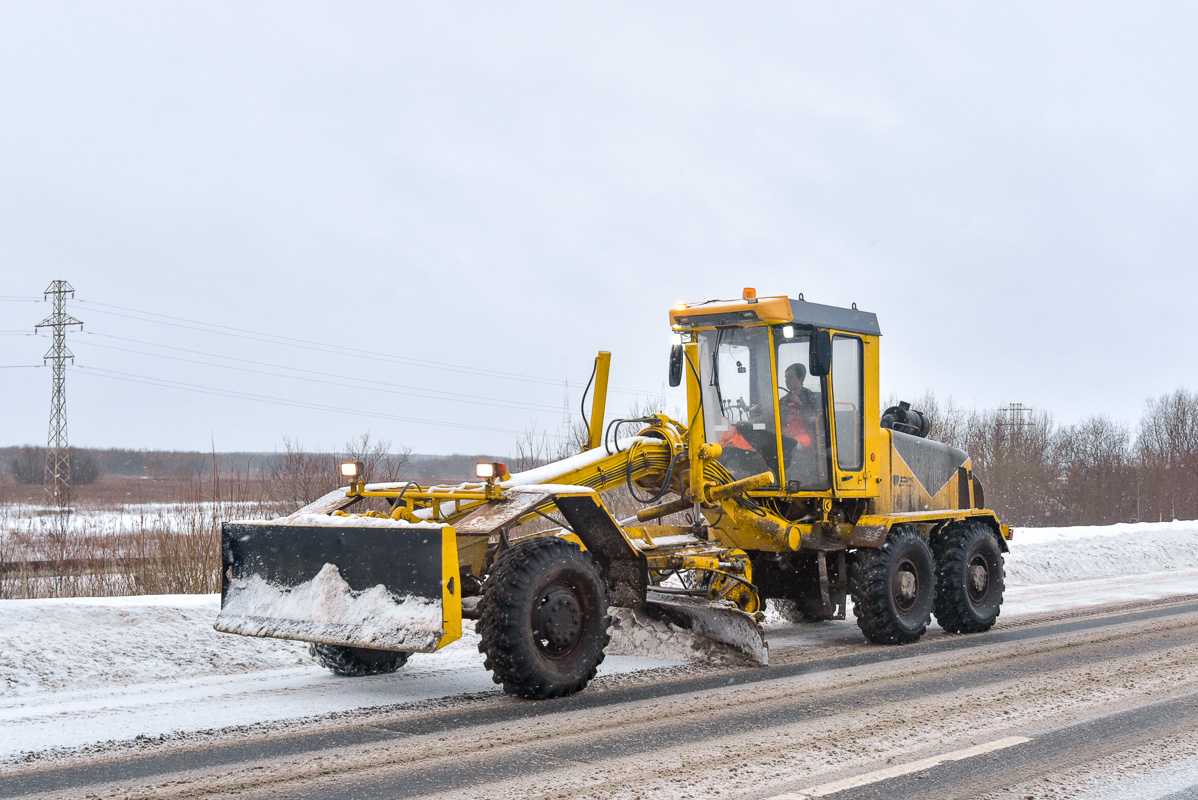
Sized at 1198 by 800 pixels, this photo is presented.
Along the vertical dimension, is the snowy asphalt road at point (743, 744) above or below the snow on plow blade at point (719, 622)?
below

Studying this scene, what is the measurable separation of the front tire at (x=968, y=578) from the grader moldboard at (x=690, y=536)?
0.02 metres

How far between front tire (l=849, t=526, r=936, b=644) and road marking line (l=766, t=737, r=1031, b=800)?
3446 mm

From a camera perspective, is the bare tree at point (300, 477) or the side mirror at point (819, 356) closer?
the side mirror at point (819, 356)

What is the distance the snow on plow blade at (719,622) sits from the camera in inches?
314

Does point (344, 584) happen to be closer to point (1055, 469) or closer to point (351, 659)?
point (351, 659)

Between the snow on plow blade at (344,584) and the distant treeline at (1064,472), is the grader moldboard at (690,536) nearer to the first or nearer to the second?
the snow on plow blade at (344,584)

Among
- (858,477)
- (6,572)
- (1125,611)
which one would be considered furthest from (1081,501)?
(6,572)

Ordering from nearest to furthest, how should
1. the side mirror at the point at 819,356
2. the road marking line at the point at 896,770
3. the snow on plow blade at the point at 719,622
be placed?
the road marking line at the point at 896,770, the snow on plow blade at the point at 719,622, the side mirror at the point at 819,356

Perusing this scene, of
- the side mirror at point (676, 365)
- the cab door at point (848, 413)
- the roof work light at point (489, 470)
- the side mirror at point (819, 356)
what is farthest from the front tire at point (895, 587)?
the roof work light at point (489, 470)

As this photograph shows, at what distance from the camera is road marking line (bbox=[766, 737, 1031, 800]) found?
4750mm

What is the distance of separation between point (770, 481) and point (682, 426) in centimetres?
89

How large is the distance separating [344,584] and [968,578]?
257 inches

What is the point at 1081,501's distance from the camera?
36.3 metres

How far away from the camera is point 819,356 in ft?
29.9
